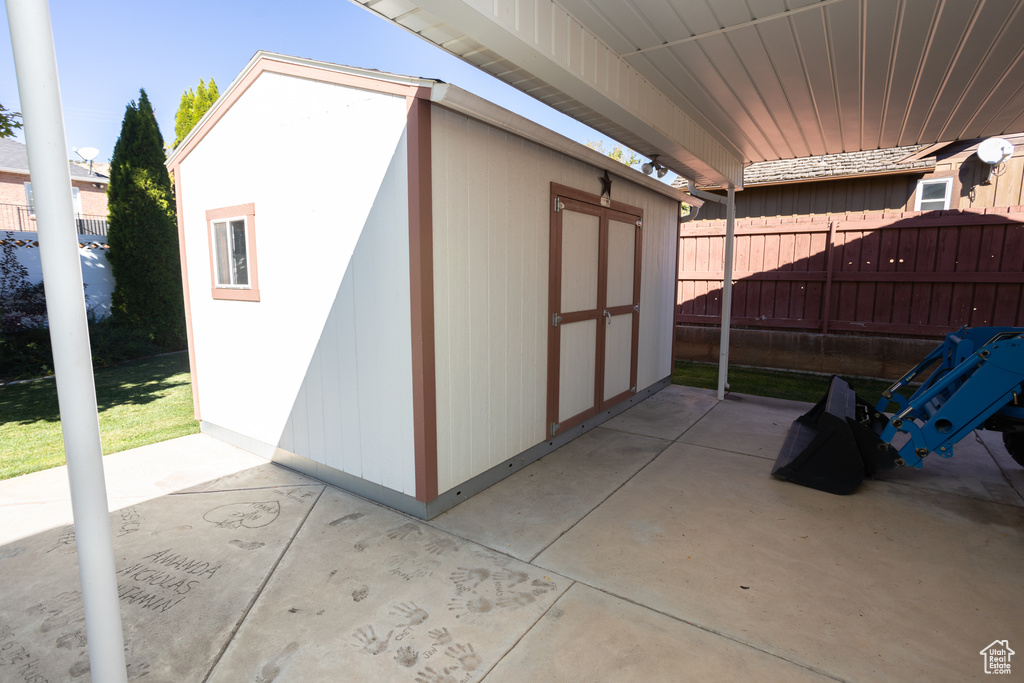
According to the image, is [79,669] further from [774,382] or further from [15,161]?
[15,161]

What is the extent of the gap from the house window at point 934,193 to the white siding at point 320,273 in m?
10.5

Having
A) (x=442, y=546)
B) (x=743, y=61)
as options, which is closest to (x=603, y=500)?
(x=442, y=546)

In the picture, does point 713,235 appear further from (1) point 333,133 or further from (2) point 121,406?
(2) point 121,406

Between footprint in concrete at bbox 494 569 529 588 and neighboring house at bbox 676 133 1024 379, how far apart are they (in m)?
5.73

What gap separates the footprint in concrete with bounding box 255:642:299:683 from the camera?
1895mm

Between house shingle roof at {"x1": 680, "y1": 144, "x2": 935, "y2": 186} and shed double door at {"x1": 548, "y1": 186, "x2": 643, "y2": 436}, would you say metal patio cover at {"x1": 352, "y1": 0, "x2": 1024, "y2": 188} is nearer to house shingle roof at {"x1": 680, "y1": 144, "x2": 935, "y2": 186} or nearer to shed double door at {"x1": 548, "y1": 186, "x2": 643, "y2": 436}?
shed double door at {"x1": 548, "y1": 186, "x2": 643, "y2": 436}

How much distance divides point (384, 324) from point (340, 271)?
20.4 inches

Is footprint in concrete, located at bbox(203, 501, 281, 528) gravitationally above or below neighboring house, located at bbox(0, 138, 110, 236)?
below

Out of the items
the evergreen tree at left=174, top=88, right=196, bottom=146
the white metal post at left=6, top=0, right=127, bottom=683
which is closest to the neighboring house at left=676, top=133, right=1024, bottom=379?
the white metal post at left=6, top=0, right=127, bottom=683

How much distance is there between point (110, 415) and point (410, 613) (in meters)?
4.75

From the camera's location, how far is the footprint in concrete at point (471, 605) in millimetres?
2268

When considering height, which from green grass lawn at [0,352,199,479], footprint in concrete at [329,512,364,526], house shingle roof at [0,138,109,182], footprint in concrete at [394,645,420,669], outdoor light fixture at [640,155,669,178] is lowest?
footprint in concrete at [329,512,364,526]

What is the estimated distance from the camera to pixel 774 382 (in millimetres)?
7016

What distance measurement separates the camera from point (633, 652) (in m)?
2.03
